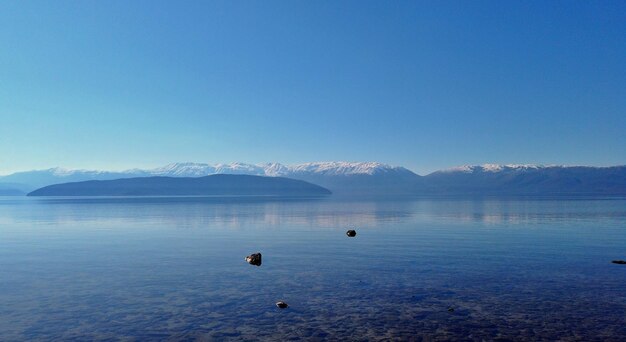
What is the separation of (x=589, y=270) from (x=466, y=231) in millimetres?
29227

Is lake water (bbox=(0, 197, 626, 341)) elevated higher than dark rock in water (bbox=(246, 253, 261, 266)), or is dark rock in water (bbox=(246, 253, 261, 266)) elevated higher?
dark rock in water (bbox=(246, 253, 261, 266))

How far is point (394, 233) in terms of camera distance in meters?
59.8

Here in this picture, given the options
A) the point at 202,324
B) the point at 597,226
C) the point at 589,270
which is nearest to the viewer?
the point at 202,324

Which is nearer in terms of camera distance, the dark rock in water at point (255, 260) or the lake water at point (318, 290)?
the lake water at point (318, 290)

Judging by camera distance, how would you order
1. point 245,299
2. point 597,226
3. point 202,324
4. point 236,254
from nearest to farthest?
point 202,324 < point 245,299 < point 236,254 < point 597,226

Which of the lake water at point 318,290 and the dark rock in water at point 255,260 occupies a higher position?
the dark rock in water at point 255,260

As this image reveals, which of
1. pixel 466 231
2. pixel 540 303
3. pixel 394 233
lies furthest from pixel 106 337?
pixel 466 231

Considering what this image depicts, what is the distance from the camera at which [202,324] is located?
20.3 metres

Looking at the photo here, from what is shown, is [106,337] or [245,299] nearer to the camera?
[106,337]

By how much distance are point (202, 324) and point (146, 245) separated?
3117 centimetres

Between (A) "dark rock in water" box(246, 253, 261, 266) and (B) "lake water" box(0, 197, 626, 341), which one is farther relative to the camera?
(A) "dark rock in water" box(246, 253, 261, 266)

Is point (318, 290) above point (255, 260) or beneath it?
beneath

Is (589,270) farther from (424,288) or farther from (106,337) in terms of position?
(106,337)

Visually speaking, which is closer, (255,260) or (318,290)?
(318,290)
